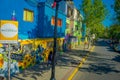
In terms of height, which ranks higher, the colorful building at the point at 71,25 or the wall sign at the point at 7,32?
the colorful building at the point at 71,25

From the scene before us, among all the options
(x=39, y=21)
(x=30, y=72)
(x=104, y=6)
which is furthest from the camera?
(x=104, y=6)

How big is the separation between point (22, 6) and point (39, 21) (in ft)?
16.0

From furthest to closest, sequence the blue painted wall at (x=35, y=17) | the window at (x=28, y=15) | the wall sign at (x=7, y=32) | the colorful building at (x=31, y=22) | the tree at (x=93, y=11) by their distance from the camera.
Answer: the tree at (x=93, y=11)
the window at (x=28, y=15)
the colorful building at (x=31, y=22)
the blue painted wall at (x=35, y=17)
the wall sign at (x=7, y=32)

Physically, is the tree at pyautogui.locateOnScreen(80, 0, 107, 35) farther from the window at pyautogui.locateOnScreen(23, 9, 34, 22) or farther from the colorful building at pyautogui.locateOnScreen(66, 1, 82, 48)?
the window at pyautogui.locateOnScreen(23, 9, 34, 22)

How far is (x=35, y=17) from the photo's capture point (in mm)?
24078

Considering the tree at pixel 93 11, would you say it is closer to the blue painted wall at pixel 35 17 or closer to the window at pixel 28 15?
the blue painted wall at pixel 35 17

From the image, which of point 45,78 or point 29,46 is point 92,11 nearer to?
point 29,46

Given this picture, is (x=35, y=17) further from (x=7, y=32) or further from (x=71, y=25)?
(x=71, y=25)

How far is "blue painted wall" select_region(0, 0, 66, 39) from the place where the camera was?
711 inches

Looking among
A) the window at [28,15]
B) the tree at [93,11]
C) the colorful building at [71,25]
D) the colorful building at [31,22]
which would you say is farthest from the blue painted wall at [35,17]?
the tree at [93,11]

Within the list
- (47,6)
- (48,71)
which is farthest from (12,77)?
(47,6)

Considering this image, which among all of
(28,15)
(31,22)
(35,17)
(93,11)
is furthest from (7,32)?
(93,11)

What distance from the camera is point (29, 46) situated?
73.9 feet

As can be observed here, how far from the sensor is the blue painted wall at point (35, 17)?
1806 centimetres
